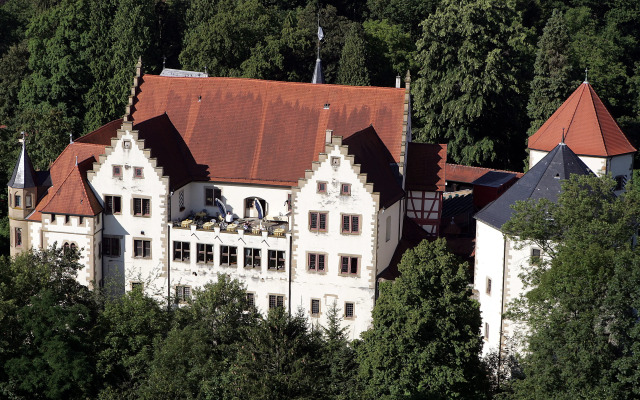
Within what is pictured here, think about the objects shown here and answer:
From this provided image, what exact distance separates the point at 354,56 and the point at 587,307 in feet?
178

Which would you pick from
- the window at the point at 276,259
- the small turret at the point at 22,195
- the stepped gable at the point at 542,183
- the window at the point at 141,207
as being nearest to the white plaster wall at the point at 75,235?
the small turret at the point at 22,195

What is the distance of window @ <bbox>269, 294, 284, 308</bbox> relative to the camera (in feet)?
245

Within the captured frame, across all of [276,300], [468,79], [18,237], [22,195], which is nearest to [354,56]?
[468,79]

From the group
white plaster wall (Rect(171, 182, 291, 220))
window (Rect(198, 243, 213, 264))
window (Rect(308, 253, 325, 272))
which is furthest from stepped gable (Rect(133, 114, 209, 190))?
window (Rect(308, 253, 325, 272))

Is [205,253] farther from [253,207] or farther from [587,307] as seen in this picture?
[587,307]

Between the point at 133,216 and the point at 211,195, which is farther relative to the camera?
the point at 211,195

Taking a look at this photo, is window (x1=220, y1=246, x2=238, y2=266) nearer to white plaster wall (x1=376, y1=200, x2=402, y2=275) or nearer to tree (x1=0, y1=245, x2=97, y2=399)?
white plaster wall (x1=376, y1=200, x2=402, y2=275)

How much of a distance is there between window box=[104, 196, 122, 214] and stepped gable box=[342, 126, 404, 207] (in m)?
14.5

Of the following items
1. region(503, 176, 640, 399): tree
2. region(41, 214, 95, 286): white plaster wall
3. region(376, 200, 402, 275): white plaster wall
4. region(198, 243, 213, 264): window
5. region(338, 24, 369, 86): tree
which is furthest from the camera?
region(338, 24, 369, 86): tree

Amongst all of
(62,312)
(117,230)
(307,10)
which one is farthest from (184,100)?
(307,10)

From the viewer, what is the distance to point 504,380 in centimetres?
6888

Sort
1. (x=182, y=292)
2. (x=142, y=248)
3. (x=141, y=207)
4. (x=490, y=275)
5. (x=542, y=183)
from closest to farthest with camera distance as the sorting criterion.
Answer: (x=542, y=183) < (x=490, y=275) < (x=141, y=207) < (x=182, y=292) < (x=142, y=248)

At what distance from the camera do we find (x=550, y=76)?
102188mm

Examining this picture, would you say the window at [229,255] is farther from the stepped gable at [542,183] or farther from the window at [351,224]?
the stepped gable at [542,183]
